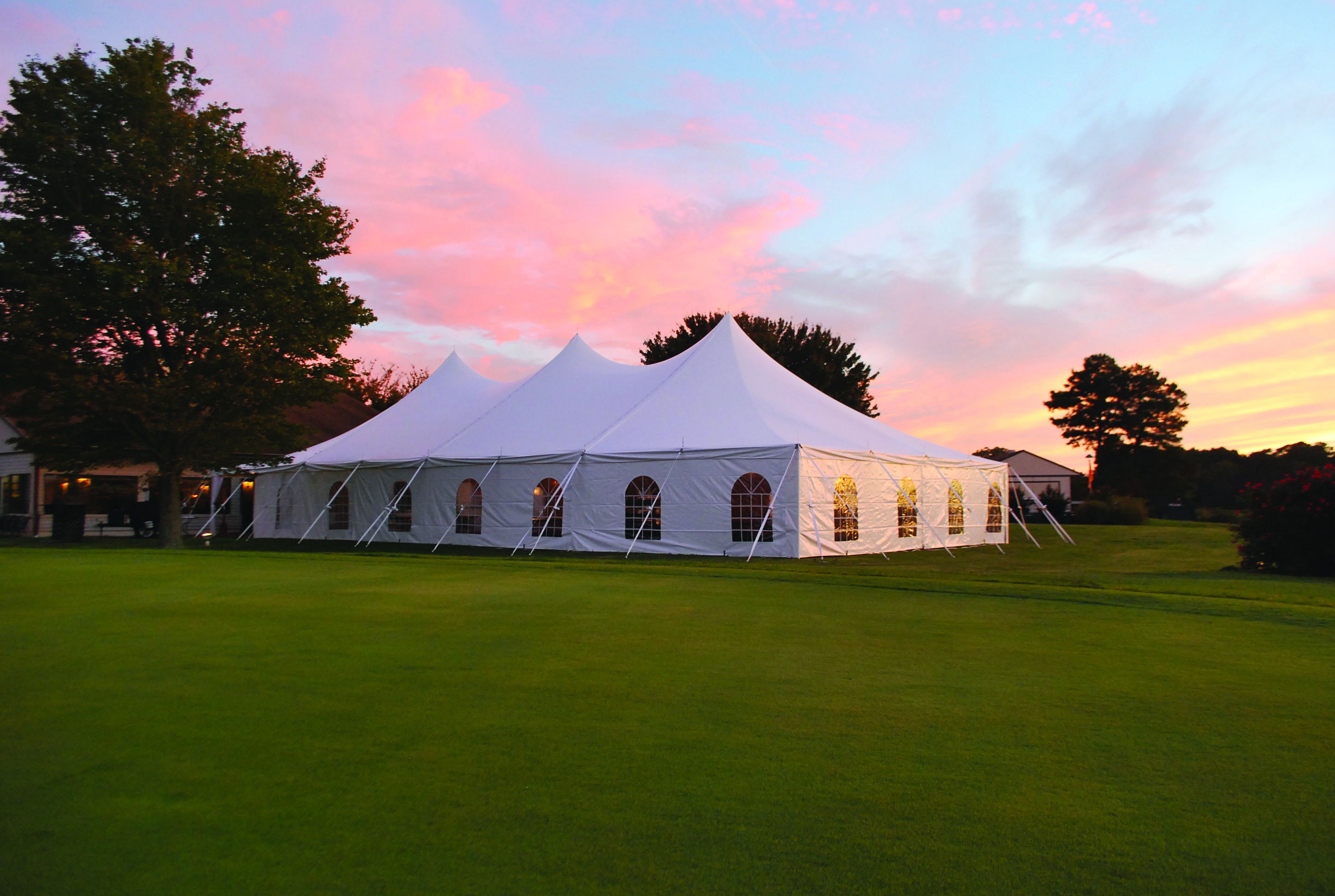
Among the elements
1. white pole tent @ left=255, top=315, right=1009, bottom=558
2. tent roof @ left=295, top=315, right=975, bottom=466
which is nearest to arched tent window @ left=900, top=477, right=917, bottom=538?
white pole tent @ left=255, top=315, right=1009, bottom=558

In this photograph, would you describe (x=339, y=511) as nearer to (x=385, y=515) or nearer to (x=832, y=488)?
(x=385, y=515)

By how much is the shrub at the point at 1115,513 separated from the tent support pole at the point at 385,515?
86.9ft

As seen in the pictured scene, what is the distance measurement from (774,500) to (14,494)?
2452cm

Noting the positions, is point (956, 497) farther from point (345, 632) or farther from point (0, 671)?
point (0, 671)

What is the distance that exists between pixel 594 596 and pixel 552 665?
11.2ft

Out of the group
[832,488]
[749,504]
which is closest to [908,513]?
[832,488]

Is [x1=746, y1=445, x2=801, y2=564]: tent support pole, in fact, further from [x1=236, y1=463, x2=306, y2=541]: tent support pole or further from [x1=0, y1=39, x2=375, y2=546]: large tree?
[x1=236, y1=463, x2=306, y2=541]: tent support pole

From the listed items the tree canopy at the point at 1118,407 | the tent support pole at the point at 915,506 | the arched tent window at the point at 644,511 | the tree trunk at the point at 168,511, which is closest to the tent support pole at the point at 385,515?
the tree trunk at the point at 168,511

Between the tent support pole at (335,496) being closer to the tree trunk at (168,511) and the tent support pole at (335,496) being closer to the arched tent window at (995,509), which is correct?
the tree trunk at (168,511)

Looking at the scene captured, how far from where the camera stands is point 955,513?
1911cm

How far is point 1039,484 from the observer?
48500 millimetres

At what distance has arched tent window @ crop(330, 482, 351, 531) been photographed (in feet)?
69.7

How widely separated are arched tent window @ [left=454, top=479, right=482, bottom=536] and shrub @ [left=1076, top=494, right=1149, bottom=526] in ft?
83.4

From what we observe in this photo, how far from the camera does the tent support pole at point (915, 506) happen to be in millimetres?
15805
